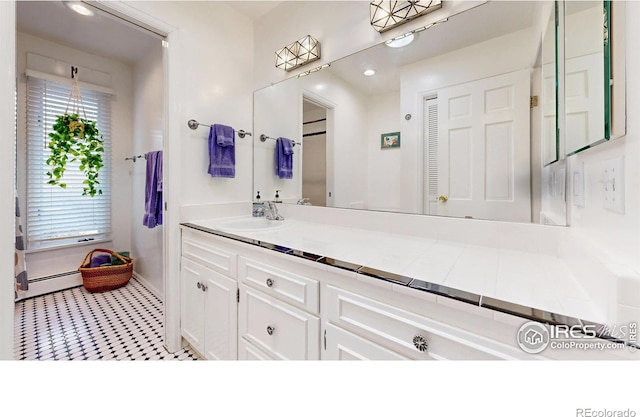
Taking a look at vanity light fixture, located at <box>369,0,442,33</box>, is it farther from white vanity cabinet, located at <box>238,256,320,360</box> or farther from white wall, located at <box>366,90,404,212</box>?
white vanity cabinet, located at <box>238,256,320,360</box>

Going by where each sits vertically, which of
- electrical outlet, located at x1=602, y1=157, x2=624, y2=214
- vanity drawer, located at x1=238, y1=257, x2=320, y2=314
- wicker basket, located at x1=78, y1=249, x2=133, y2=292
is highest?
electrical outlet, located at x1=602, y1=157, x2=624, y2=214

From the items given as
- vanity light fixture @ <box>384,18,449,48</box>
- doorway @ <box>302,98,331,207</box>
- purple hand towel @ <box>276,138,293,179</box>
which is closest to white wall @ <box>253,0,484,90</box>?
vanity light fixture @ <box>384,18,449,48</box>

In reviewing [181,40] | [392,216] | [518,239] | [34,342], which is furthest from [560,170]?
[34,342]

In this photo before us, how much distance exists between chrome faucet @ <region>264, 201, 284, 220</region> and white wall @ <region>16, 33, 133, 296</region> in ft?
6.91

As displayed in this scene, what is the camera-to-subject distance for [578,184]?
2.48 feet

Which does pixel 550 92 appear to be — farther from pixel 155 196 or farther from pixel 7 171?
pixel 155 196

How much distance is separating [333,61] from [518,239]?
1.36 m

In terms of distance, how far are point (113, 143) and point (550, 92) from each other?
362 cm

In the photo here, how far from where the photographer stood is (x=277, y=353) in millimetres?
1017

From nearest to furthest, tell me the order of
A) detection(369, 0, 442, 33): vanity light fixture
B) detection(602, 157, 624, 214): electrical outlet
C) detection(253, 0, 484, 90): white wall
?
detection(602, 157, 624, 214): electrical outlet
detection(369, 0, 442, 33): vanity light fixture
detection(253, 0, 484, 90): white wall

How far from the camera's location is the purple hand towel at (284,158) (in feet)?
6.22

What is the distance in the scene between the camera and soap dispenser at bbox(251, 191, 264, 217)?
1955 mm

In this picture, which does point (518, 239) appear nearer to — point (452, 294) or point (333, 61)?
point (452, 294)
